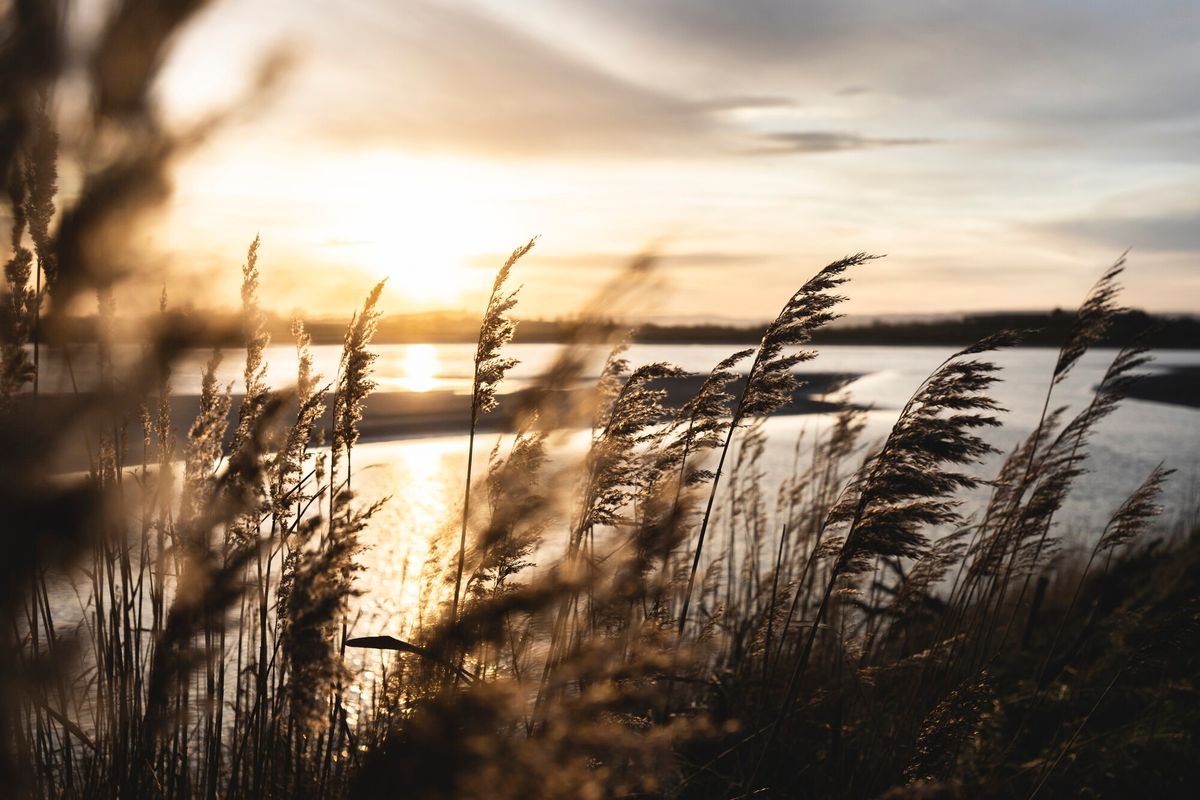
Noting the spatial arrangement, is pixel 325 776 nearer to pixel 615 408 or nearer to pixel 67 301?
pixel 615 408

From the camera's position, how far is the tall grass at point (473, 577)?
2.35ft

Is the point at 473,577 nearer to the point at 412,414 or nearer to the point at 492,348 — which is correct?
the point at 492,348

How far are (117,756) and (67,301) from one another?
287 cm

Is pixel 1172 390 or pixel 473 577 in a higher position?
pixel 473 577

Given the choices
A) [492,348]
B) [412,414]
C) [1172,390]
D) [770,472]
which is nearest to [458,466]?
[770,472]

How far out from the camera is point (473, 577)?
9.22 ft

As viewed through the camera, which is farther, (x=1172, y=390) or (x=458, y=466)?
(x=1172, y=390)

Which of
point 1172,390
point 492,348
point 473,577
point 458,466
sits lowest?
point 458,466

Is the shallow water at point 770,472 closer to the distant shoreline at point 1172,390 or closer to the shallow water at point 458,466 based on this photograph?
the shallow water at point 458,466

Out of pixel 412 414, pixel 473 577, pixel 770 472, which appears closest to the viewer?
pixel 473 577

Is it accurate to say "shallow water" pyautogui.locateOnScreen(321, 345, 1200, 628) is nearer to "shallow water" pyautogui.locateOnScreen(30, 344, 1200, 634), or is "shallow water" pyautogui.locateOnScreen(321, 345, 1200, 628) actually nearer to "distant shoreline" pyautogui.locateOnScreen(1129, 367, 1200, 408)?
"shallow water" pyautogui.locateOnScreen(30, 344, 1200, 634)

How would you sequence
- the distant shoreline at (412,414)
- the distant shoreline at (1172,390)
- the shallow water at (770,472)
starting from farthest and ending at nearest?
the distant shoreline at (1172,390) < the distant shoreline at (412,414) < the shallow water at (770,472)

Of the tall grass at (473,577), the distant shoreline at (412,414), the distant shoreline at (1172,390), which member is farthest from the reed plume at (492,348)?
the distant shoreline at (1172,390)

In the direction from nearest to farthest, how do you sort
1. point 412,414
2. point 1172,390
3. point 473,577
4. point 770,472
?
1. point 473,577
2. point 770,472
3. point 412,414
4. point 1172,390
